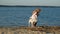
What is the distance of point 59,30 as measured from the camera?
636 centimetres

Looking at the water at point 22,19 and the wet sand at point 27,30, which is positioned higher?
the wet sand at point 27,30

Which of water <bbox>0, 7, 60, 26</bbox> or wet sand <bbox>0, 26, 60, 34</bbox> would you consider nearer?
wet sand <bbox>0, 26, 60, 34</bbox>

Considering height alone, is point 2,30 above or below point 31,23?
above

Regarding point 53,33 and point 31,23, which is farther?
point 31,23

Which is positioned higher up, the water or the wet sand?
the wet sand

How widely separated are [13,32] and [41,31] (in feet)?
2.58

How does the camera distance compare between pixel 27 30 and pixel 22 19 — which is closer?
pixel 27 30

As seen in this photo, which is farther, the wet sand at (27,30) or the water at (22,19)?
the water at (22,19)

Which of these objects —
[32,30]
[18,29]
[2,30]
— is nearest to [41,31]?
[32,30]

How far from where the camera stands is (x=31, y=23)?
7625 millimetres

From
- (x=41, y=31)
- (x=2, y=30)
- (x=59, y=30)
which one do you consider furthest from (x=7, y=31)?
(x=59, y=30)

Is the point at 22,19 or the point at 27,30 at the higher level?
the point at 27,30

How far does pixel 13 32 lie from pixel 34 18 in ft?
5.02

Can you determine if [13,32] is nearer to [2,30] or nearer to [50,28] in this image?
[2,30]
